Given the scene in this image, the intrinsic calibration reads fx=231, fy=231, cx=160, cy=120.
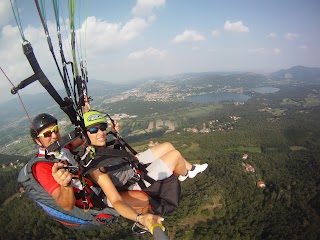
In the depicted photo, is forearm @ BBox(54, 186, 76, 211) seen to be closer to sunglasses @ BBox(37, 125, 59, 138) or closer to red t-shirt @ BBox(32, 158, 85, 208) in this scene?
red t-shirt @ BBox(32, 158, 85, 208)

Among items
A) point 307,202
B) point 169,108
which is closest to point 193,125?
point 169,108

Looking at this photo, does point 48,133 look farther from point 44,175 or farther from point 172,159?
point 172,159

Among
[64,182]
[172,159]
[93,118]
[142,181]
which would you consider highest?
[93,118]

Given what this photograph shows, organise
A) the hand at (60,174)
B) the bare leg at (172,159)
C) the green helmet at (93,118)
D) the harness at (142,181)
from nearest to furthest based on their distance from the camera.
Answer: the hand at (60,174) → the green helmet at (93,118) → the harness at (142,181) → the bare leg at (172,159)

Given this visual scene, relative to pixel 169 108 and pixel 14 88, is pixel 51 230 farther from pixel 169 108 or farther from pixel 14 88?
pixel 169 108

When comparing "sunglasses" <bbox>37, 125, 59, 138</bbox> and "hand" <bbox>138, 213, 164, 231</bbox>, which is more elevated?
"sunglasses" <bbox>37, 125, 59, 138</bbox>

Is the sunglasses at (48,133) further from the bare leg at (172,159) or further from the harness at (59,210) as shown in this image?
the bare leg at (172,159)

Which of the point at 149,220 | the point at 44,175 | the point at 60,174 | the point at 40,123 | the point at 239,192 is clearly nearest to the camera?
the point at 149,220

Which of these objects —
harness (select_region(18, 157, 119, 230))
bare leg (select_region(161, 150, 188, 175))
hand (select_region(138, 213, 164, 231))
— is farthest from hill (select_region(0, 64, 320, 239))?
hand (select_region(138, 213, 164, 231))

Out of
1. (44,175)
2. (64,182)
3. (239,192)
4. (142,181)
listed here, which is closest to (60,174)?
(64,182)

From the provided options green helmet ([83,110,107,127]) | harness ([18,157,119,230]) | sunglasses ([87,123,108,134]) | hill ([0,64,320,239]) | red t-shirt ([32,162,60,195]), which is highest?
green helmet ([83,110,107,127])

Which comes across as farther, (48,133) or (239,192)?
(239,192)

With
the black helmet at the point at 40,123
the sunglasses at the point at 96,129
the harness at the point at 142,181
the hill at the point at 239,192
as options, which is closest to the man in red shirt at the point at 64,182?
the black helmet at the point at 40,123
